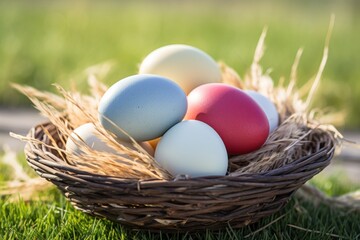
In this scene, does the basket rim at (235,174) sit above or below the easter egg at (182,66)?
below

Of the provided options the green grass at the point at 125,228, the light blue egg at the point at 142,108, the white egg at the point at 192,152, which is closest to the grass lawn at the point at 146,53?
the green grass at the point at 125,228

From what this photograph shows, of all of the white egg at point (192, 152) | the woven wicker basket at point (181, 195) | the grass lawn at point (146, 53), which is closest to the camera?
the woven wicker basket at point (181, 195)

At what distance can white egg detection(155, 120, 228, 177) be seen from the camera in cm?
195

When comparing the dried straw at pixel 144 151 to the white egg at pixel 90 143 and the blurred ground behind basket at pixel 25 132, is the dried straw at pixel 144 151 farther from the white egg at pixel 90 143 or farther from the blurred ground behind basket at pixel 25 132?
the blurred ground behind basket at pixel 25 132

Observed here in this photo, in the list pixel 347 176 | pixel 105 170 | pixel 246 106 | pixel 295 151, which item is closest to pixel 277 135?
pixel 295 151

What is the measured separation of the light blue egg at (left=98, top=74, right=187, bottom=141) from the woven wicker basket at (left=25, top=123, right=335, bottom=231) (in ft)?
0.71

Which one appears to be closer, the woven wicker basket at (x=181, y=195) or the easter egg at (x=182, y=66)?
the woven wicker basket at (x=181, y=195)

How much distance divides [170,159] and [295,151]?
0.57 metres

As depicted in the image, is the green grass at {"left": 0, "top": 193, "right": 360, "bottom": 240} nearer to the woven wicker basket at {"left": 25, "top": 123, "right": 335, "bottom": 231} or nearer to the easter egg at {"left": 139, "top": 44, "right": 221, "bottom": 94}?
the woven wicker basket at {"left": 25, "top": 123, "right": 335, "bottom": 231}

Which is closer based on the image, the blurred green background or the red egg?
the red egg

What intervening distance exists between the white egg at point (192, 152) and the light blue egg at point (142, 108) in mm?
55

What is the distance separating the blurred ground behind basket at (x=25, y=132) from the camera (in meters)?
3.53

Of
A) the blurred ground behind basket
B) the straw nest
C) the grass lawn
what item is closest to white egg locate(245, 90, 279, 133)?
the straw nest

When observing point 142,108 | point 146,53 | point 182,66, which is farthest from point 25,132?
point 142,108
